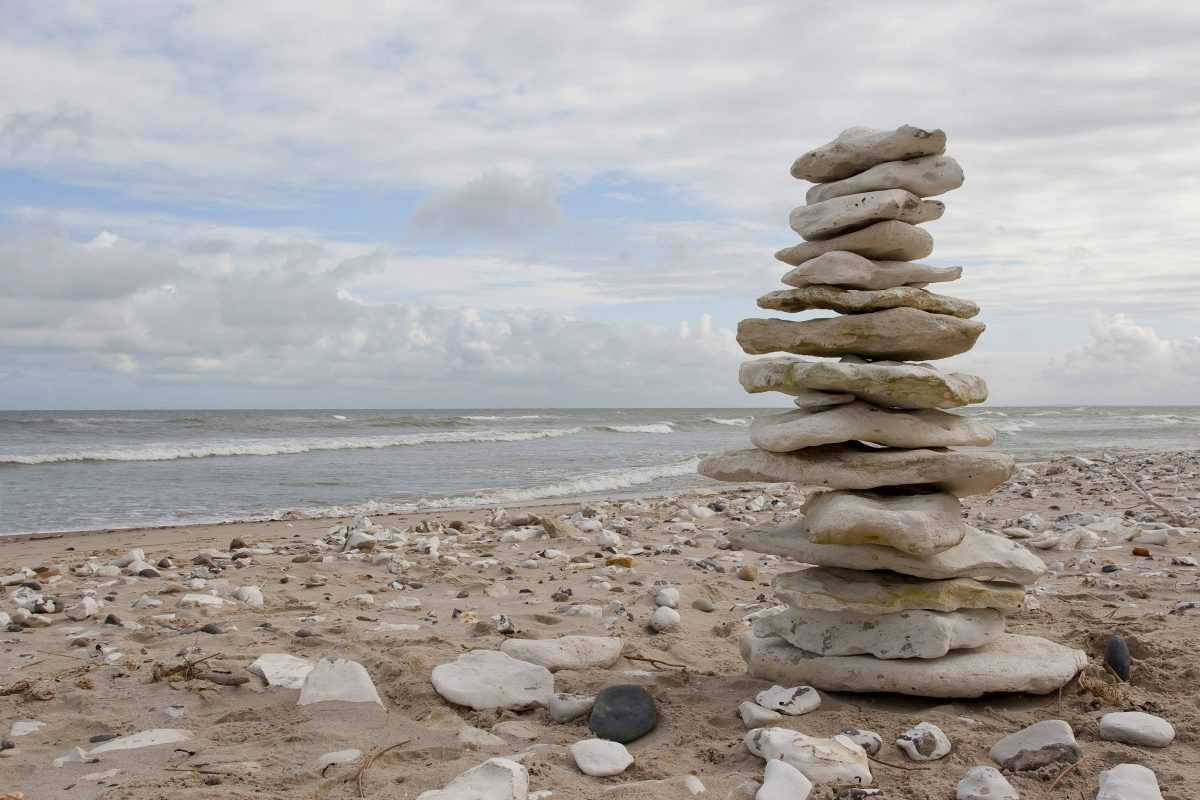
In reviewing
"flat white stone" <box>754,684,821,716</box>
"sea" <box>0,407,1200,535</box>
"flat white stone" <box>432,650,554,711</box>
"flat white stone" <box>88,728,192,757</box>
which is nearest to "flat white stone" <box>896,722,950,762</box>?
"flat white stone" <box>754,684,821,716</box>

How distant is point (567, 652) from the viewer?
16.6 feet

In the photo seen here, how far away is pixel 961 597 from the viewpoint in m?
4.47

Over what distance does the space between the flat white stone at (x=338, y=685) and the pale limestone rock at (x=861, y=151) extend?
12.4 ft

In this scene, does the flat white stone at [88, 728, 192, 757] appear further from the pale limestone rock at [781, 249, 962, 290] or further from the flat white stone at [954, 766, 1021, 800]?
the pale limestone rock at [781, 249, 962, 290]

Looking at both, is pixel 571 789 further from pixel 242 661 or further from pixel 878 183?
pixel 878 183

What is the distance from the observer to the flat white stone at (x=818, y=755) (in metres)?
3.46

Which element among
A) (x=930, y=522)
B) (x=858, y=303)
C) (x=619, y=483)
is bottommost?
(x=619, y=483)

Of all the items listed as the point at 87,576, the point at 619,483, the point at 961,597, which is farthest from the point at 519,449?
the point at 961,597

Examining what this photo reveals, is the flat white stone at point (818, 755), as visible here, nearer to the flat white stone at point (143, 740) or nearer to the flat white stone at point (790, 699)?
the flat white stone at point (790, 699)

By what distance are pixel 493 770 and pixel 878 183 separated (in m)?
3.57

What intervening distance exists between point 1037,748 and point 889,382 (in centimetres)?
179

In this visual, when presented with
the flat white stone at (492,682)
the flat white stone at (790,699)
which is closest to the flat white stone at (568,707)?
the flat white stone at (492,682)

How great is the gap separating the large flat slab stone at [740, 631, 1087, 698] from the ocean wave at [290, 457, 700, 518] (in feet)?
34.9

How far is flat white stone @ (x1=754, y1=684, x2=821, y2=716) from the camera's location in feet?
13.8
